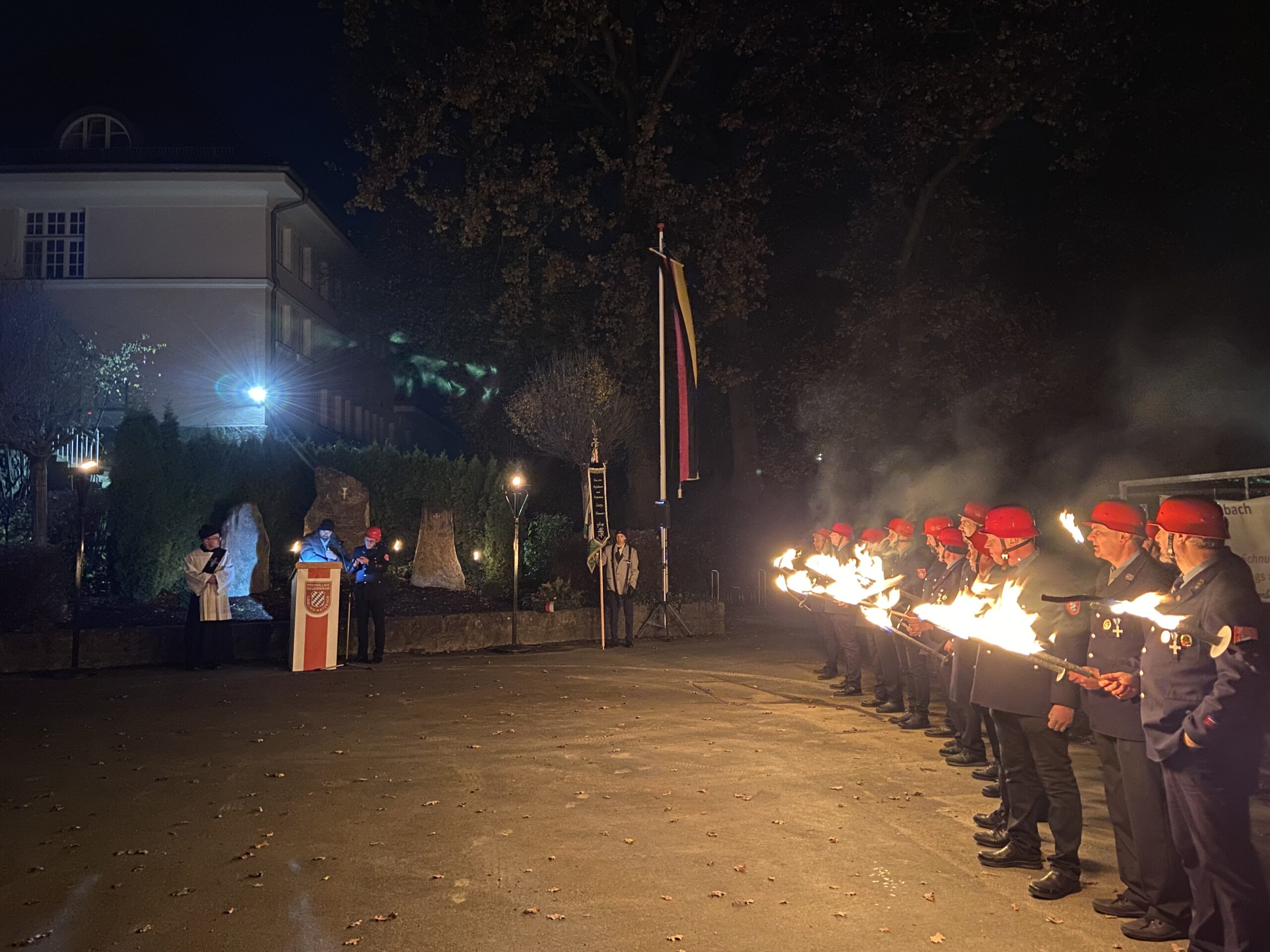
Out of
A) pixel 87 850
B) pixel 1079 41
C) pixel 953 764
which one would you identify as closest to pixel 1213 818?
pixel 953 764

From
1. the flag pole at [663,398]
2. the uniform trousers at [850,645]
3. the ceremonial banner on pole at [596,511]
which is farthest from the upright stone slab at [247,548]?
the uniform trousers at [850,645]

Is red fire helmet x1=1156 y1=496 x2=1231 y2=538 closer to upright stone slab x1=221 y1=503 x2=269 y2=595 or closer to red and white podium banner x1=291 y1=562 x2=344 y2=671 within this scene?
red and white podium banner x1=291 y1=562 x2=344 y2=671

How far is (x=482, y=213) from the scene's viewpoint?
23.9 m

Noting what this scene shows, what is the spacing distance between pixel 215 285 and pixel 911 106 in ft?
71.4

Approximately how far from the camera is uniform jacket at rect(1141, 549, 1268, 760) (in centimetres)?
474

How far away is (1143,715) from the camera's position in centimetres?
524

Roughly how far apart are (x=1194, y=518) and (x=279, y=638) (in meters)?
14.7

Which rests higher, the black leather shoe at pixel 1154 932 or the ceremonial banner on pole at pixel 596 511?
the ceremonial banner on pole at pixel 596 511

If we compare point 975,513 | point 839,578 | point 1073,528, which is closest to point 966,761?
point 839,578

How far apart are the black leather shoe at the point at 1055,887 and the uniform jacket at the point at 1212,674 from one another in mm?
1187

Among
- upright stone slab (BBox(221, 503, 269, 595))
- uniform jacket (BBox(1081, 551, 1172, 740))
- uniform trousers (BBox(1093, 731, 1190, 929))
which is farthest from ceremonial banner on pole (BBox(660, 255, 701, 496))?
uniform trousers (BBox(1093, 731, 1190, 929))

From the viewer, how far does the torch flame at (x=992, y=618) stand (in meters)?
5.77

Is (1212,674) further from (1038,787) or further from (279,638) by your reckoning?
(279,638)

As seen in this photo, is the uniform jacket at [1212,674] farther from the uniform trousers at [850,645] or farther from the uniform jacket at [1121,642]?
the uniform trousers at [850,645]
